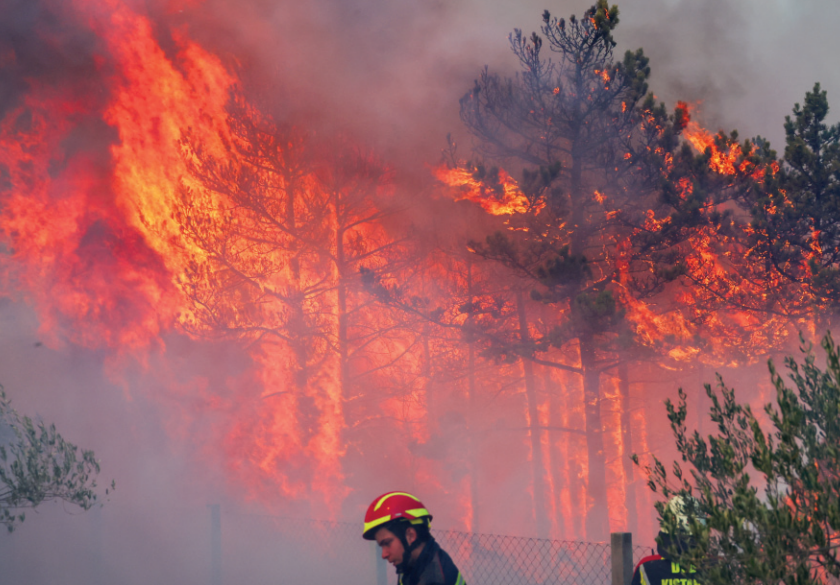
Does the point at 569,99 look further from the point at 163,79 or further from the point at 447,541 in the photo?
the point at 447,541

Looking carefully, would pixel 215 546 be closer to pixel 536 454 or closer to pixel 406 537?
pixel 406 537

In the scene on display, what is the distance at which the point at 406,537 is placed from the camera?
3203 millimetres

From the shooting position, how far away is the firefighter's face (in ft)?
10.4

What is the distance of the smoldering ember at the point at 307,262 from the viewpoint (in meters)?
14.7

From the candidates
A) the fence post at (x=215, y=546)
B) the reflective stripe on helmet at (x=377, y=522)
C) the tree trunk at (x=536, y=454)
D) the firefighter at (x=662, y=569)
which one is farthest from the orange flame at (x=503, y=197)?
the reflective stripe on helmet at (x=377, y=522)

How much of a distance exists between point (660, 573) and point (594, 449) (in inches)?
495

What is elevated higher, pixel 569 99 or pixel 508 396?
pixel 569 99

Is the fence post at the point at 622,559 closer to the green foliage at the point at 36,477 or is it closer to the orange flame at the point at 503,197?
the green foliage at the point at 36,477

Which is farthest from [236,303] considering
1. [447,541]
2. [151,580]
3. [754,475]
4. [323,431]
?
[754,475]

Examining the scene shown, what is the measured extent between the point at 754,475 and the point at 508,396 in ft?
29.9

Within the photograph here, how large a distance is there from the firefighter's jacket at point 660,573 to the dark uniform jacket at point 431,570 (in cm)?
106

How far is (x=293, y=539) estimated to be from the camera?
17250 mm

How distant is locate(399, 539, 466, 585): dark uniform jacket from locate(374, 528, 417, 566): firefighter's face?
0.07m

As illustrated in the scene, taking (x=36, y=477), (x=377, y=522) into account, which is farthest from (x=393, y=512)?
(x=36, y=477)
